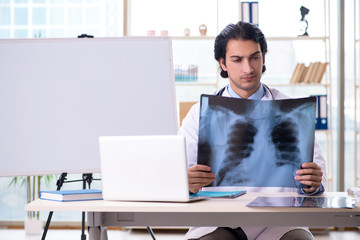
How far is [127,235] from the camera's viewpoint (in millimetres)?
4723

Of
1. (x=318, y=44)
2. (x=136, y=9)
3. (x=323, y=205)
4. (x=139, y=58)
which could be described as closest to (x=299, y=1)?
(x=318, y=44)

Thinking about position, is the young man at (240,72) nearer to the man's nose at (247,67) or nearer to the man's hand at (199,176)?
the man's nose at (247,67)

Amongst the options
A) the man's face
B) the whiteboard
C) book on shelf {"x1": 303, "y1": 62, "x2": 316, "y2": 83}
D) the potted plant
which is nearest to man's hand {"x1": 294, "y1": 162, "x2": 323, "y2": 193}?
the man's face

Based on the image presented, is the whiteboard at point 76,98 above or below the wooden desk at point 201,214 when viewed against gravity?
above

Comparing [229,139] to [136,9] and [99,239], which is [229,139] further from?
[136,9]

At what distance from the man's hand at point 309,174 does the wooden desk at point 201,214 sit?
0.17 meters

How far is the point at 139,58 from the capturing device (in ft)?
8.24

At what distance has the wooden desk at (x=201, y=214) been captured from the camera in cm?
146

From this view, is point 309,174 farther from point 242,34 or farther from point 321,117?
point 321,117

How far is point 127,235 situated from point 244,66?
2907 millimetres

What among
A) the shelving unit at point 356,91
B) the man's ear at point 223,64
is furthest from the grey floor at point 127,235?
the man's ear at point 223,64

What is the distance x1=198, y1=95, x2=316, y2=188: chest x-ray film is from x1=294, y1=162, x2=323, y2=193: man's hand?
0.02m

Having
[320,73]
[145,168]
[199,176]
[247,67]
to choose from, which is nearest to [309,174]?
[199,176]

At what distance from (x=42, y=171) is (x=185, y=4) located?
3.09m
